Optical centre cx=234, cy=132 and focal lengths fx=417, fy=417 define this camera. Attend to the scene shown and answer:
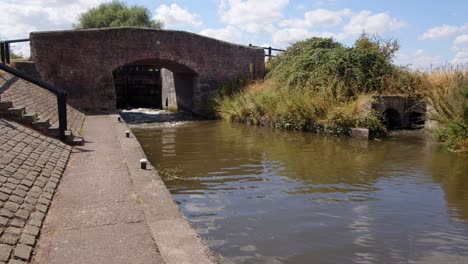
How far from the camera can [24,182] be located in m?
5.31

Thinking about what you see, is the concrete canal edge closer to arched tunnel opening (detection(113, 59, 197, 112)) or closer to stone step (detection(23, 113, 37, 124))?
stone step (detection(23, 113, 37, 124))

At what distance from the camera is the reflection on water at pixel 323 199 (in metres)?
4.63

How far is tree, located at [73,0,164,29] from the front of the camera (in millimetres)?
40344

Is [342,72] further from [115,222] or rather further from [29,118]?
[115,222]

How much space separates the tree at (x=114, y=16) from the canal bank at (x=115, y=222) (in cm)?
3596

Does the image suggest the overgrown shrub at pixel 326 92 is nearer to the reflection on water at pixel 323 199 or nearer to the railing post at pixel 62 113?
the reflection on water at pixel 323 199

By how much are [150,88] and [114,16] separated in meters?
17.4

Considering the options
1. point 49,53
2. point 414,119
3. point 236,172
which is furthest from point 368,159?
point 49,53

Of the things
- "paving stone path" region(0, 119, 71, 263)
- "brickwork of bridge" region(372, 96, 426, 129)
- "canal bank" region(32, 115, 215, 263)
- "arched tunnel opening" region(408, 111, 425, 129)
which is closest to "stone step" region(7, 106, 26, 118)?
"paving stone path" region(0, 119, 71, 263)

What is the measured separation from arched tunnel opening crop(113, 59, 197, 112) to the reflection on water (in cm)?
1270

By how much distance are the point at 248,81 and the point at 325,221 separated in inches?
623

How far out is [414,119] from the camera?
15.6 m

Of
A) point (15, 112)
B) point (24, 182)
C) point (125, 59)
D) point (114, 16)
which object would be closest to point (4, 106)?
point (15, 112)

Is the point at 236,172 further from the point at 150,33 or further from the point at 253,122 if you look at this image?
the point at 150,33
